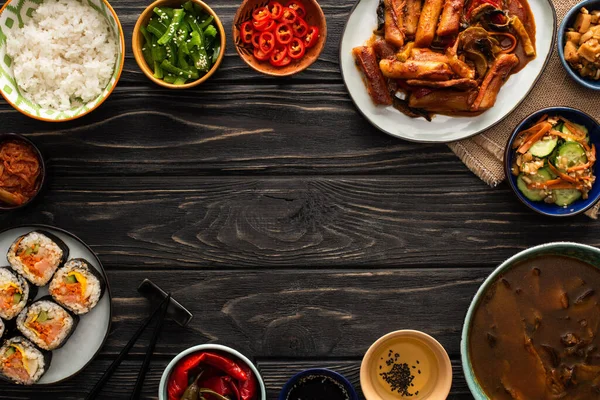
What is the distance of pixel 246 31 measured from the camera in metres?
2.30

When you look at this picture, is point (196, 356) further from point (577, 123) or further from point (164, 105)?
point (577, 123)

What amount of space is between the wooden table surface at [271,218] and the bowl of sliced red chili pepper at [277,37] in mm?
112

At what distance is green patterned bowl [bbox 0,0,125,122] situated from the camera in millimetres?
2234

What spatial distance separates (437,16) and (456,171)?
0.60 metres

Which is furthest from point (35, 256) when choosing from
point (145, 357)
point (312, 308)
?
point (312, 308)

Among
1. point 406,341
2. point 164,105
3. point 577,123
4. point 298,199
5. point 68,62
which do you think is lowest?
point 406,341

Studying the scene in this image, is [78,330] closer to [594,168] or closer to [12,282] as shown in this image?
[12,282]

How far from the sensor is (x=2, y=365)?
2322mm

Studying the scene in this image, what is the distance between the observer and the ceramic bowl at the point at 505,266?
Result: 2.19 meters

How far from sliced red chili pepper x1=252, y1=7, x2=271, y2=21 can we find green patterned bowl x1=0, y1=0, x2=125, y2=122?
0.49m

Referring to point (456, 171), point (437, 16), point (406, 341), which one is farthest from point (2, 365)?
point (437, 16)

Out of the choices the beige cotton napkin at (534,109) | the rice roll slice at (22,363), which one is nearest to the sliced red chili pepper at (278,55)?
the beige cotton napkin at (534,109)

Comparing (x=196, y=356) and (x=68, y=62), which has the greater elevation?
(x=68, y=62)

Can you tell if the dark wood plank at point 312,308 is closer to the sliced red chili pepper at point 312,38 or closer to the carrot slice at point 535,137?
the carrot slice at point 535,137
